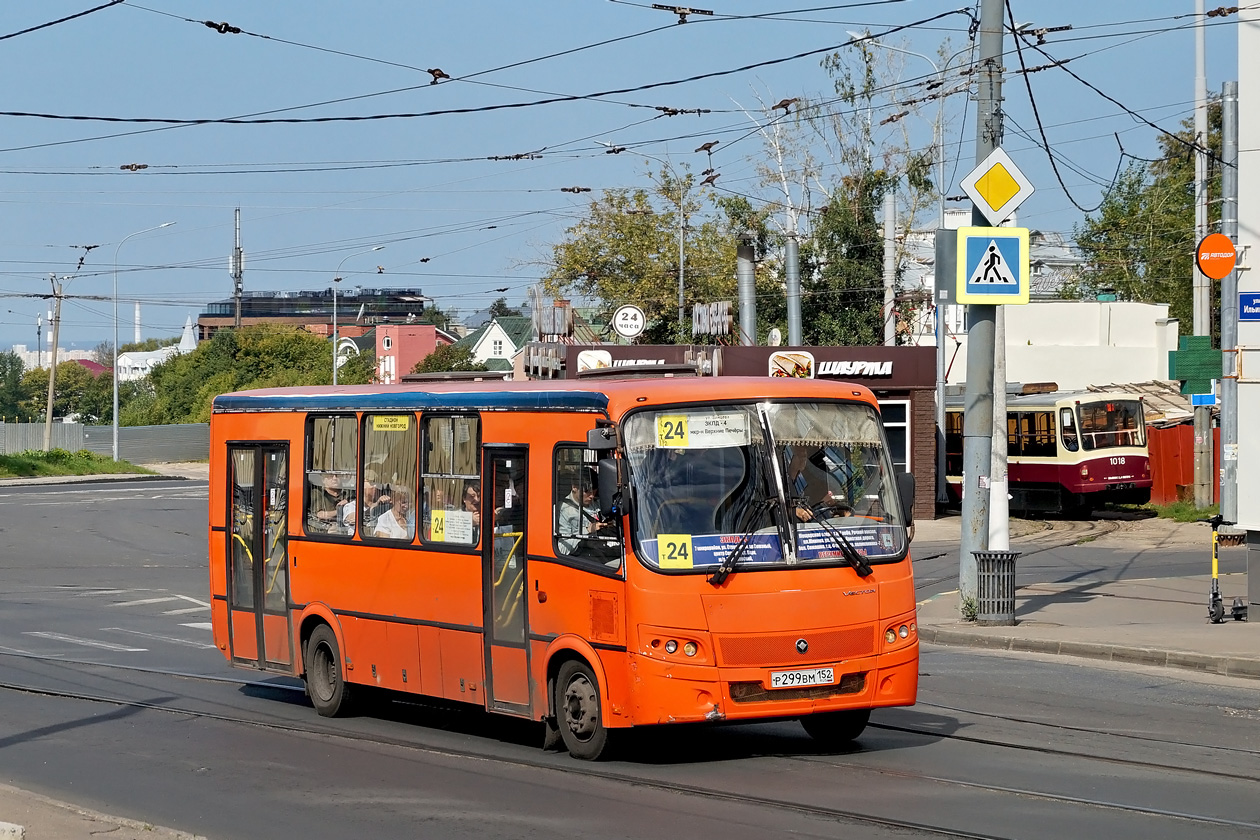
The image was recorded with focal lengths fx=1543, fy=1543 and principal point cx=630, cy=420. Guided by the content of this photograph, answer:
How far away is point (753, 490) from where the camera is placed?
9516 millimetres

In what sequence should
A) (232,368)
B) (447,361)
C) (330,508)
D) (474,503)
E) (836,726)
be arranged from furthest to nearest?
(232,368)
(447,361)
(330,508)
(474,503)
(836,726)

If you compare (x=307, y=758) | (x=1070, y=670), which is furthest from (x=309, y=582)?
(x=1070, y=670)

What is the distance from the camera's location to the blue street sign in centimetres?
1619

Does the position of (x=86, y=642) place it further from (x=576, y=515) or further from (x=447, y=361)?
(x=447, y=361)

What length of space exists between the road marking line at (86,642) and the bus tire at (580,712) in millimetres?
9046

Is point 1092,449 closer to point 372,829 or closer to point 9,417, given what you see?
point 372,829

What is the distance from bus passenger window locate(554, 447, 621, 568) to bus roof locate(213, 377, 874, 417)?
34cm

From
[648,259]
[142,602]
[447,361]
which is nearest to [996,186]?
[142,602]

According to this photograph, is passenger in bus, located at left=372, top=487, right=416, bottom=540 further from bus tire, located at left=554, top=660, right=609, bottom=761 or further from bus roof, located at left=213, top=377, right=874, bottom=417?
bus tire, located at left=554, top=660, right=609, bottom=761

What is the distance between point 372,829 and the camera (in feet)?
26.3

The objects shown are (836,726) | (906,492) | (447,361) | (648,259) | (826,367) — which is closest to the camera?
(906,492)

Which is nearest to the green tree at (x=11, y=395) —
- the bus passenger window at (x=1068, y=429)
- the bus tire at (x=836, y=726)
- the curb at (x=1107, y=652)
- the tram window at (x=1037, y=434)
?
the tram window at (x=1037, y=434)

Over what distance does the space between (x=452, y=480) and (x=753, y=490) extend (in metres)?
2.64

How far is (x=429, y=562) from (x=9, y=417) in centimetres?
14399
